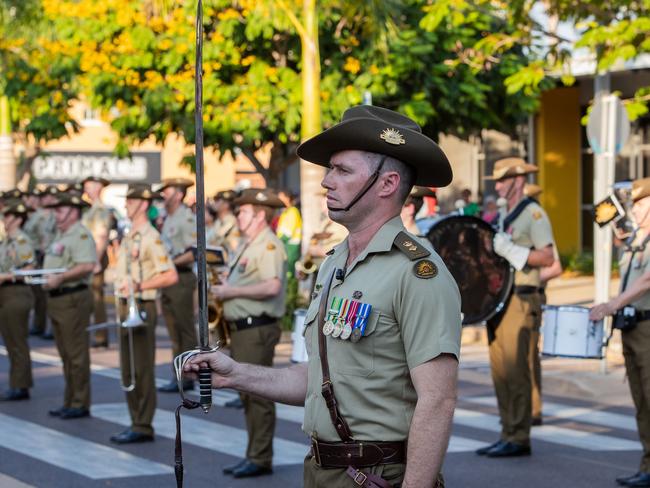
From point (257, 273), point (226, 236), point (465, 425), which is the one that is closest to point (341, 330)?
point (257, 273)

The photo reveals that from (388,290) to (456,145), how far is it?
29791 millimetres

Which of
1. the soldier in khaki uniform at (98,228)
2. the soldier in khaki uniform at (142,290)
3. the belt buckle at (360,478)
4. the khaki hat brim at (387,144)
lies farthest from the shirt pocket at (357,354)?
the soldier in khaki uniform at (98,228)

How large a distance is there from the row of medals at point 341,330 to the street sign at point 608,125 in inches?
376

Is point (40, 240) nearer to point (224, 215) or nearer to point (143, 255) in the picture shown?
point (224, 215)

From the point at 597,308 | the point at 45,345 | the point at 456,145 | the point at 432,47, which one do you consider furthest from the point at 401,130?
the point at 456,145

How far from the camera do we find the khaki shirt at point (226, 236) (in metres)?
15.0

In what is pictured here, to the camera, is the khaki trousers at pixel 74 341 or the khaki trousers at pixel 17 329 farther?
the khaki trousers at pixel 17 329

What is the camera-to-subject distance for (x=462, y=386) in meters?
13.0

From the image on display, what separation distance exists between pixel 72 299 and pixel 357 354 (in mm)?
8019

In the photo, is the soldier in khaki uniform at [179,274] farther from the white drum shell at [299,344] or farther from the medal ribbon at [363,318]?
the medal ribbon at [363,318]

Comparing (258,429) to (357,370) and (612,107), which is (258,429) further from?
(612,107)

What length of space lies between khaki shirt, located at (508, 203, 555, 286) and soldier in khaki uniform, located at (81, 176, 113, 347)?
245 inches

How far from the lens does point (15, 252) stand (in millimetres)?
13188

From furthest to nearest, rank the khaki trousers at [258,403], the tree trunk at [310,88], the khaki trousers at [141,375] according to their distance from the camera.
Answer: the tree trunk at [310,88] < the khaki trousers at [141,375] < the khaki trousers at [258,403]
